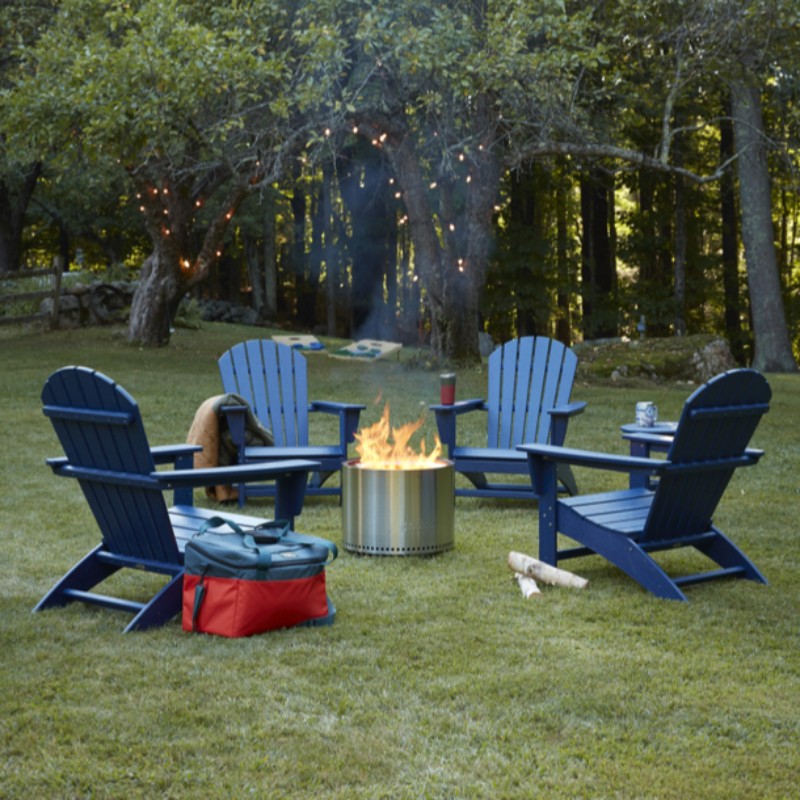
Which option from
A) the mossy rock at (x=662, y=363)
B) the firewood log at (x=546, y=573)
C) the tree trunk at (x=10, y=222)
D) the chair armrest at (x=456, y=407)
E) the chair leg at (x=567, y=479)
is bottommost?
the mossy rock at (x=662, y=363)

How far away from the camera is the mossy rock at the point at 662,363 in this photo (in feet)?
42.0

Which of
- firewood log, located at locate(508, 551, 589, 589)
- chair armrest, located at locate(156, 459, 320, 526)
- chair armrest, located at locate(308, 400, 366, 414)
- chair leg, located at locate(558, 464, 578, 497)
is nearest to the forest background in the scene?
chair armrest, located at locate(308, 400, 366, 414)

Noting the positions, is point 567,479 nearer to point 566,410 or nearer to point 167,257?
point 566,410

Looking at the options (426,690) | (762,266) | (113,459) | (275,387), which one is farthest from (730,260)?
(426,690)

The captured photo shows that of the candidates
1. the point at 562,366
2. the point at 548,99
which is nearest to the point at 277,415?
the point at 562,366

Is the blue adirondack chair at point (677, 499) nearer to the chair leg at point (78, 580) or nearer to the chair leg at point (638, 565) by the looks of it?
the chair leg at point (638, 565)

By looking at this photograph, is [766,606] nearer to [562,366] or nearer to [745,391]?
[745,391]

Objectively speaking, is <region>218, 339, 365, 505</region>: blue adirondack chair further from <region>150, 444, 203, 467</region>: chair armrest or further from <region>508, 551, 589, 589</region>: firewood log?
<region>508, 551, 589, 589</region>: firewood log

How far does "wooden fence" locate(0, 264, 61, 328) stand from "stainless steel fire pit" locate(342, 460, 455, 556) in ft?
42.1

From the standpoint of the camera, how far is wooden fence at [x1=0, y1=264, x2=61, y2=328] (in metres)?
17.1

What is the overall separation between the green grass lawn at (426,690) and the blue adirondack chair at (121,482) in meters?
0.09

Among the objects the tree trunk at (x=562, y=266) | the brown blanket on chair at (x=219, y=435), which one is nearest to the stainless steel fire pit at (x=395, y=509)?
the brown blanket on chair at (x=219, y=435)

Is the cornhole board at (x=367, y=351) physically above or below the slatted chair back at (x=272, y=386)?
below

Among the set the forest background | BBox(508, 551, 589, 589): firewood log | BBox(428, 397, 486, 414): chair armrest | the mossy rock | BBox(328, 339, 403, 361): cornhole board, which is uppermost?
the forest background
